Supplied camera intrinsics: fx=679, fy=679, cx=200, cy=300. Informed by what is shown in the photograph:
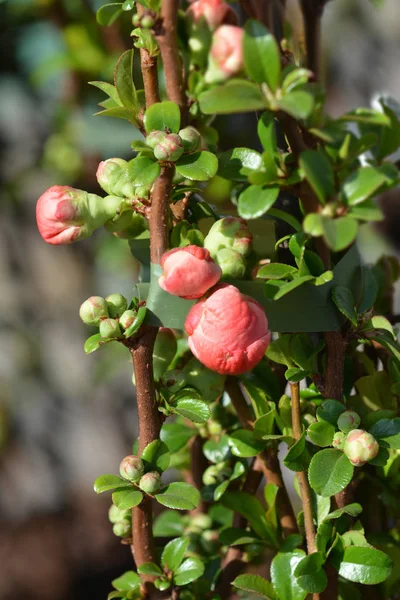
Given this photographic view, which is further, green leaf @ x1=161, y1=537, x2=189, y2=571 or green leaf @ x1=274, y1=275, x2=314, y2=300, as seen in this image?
green leaf @ x1=161, y1=537, x2=189, y2=571

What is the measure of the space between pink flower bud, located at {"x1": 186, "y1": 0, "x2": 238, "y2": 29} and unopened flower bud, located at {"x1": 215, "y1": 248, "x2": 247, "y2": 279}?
0.13m

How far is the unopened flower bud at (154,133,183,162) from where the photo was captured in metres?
0.36

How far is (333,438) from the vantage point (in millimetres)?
405

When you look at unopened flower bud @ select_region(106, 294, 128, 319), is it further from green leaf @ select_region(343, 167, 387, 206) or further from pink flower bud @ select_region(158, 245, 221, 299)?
green leaf @ select_region(343, 167, 387, 206)

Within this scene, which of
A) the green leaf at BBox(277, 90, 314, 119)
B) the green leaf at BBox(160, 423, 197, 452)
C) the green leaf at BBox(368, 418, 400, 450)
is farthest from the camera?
the green leaf at BBox(160, 423, 197, 452)

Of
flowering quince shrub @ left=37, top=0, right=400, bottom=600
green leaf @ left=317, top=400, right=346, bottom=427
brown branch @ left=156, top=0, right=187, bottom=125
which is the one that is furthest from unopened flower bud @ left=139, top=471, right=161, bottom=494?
brown branch @ left=156, top=0, right=187, bottom=125

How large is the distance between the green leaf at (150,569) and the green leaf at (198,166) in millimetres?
258

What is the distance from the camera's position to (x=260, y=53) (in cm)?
33

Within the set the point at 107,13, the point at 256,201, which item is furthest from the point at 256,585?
the point at 107,13

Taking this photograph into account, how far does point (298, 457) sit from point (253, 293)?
0.36 ft

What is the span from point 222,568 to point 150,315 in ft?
0.83

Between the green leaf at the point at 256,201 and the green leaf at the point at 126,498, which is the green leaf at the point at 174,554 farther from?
the green leaf at the point at 256,201

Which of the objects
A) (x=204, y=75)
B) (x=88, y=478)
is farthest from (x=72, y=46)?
(x=88, y=478)

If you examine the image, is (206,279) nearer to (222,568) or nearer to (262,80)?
→ (262,80)
